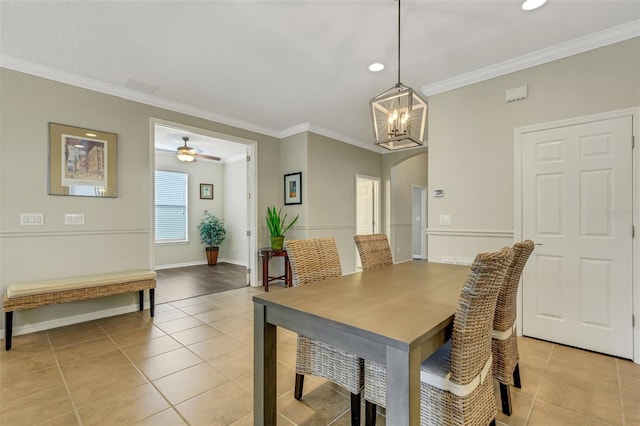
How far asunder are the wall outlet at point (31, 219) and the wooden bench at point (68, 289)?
0.59m

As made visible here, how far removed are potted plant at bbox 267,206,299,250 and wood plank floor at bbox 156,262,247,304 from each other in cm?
96

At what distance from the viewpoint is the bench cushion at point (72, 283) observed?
102 inches

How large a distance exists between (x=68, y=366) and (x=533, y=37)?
15.2 ft

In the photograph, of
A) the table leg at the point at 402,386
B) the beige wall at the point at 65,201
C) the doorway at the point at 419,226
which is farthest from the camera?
the doorway at the point at 419,226

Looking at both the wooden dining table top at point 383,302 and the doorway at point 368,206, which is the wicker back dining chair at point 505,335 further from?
the doorway at point 368,206

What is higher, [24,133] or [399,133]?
[24,133]

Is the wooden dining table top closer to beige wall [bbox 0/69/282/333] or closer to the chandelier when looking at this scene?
the chandelier

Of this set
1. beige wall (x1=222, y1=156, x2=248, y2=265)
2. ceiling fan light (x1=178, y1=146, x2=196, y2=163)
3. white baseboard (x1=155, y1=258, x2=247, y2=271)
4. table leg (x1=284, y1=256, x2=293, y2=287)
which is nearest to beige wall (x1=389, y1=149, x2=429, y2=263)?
table leg (x1=284, y1=256, x2=293, y2=287)

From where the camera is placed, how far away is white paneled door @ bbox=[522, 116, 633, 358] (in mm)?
2336

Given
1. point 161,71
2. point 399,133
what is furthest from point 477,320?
point 161,71

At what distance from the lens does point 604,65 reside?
8.00 ft

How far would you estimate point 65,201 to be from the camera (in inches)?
121

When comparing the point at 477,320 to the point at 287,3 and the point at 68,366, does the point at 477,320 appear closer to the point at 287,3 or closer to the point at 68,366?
the point at 287,3

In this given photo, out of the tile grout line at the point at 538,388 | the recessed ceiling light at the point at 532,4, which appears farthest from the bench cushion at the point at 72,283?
the recessed ceiling light at the point at 532,4
